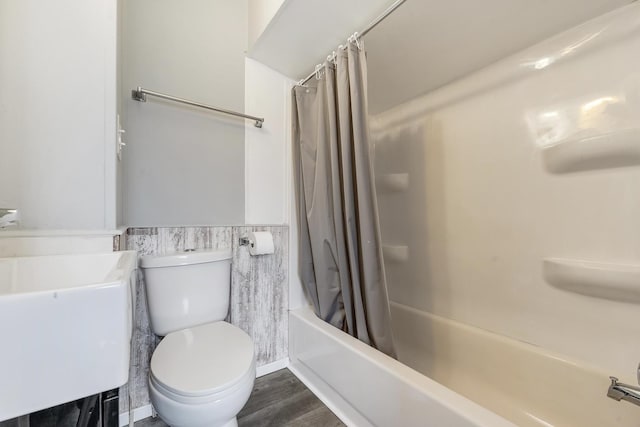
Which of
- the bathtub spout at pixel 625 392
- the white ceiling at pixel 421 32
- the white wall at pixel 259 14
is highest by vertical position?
the white wall at pixel 259 14

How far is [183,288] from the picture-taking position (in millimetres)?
1224

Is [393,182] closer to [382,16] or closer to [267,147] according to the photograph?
[267,147]

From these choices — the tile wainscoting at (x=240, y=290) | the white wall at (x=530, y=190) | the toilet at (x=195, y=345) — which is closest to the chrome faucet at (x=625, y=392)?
the white wall at (x=530, y=190)

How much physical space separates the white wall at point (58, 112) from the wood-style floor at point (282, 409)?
109 cm

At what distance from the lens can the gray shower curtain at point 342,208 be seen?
1236 mm

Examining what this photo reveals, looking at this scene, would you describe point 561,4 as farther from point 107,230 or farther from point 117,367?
point 107,230

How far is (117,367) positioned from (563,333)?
170 cm

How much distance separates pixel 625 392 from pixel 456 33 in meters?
1.53

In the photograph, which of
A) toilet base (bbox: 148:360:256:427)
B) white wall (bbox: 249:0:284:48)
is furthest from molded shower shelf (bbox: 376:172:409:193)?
toilet base (bbox: 148:360:256:427)

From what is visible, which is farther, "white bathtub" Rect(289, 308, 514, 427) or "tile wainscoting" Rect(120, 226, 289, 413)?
"tile wainscoting" Rect(120, 226, 289, 413)

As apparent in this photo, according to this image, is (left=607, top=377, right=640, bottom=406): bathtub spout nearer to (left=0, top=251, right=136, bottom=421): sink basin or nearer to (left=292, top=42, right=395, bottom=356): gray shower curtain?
(left=292, top=42, right=395, bottom=356): gray shower curtain

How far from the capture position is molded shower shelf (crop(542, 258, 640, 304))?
1.03 metres

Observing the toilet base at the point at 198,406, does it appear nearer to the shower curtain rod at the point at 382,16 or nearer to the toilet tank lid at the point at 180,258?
the toilet tank lid at the point at 180,258

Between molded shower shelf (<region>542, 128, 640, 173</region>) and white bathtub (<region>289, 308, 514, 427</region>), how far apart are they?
3.69ft
